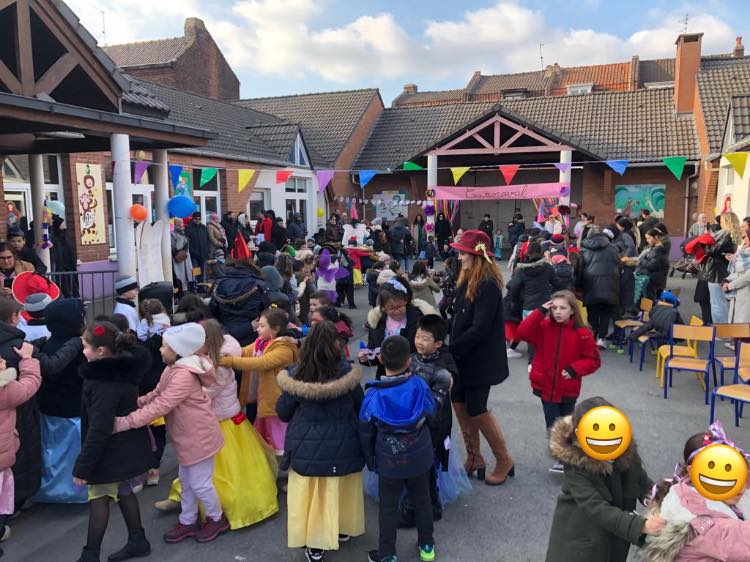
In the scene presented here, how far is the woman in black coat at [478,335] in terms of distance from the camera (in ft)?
13.3

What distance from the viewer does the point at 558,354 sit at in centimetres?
413

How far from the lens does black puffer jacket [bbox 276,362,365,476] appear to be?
325cm

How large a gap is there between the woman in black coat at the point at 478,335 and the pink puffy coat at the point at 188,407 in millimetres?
1679

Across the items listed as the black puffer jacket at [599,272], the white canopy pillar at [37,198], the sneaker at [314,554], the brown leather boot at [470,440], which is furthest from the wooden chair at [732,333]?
the white canopy pillar at [37,198]

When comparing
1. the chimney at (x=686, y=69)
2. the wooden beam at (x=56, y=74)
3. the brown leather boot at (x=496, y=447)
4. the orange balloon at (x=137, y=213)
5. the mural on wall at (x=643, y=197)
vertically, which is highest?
the chimney at (x=686, y=69)

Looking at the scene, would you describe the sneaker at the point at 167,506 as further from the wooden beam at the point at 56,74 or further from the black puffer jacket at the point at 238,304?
the wooden beam at the point at 56,74

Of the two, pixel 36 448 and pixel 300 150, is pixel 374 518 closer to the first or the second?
pixel 36 448

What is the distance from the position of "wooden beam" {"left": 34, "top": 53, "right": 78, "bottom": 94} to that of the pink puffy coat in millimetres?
4844

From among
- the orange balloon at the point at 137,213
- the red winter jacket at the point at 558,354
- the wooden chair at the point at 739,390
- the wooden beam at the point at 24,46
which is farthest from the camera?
the orange balloon at the point at 137,213

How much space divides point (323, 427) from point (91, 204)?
9.78 metres

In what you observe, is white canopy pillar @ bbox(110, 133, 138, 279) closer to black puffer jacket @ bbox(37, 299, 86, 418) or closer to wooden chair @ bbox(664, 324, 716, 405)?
black puffer jacket @ bbox(37, 299, 86, 418)

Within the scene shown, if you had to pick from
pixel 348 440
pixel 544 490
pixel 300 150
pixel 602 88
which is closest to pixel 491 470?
pixel 544 490

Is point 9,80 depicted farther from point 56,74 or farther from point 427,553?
point 427,553

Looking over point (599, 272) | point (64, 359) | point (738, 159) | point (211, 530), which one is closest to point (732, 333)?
point (599, 272)
